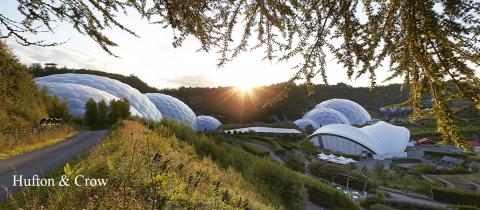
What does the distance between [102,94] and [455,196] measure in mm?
38368

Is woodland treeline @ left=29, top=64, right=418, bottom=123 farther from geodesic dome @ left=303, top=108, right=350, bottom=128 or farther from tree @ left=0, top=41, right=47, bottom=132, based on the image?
tree @ left=0, top=41, right=47, bottom=132

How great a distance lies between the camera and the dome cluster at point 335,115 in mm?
88500

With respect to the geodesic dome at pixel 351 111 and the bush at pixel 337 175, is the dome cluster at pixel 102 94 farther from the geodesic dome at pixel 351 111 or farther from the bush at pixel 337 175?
the geodesic dome at pixel 351 111

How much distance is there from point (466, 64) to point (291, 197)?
13.9 metres

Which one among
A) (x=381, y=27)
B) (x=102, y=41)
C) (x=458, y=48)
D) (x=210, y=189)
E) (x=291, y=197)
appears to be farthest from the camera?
(x=291, y=197)

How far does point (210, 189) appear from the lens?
8.01 m

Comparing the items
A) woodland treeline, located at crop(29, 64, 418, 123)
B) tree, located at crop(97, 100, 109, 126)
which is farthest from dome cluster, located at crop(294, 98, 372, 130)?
tree, located at crop(97, 100, 109, 126)

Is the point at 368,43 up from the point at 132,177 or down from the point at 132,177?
up

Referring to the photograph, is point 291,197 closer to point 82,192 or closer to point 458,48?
point 82,192

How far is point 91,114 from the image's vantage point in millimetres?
42281

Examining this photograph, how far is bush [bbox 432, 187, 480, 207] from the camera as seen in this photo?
29078 millimetres

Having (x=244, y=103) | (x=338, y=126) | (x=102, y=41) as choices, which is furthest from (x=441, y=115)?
(x=244, y=103)

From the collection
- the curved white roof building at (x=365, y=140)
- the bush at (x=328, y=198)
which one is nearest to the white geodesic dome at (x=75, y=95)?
the bush at (x=328, y=198)

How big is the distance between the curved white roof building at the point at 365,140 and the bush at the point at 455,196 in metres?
34.1
